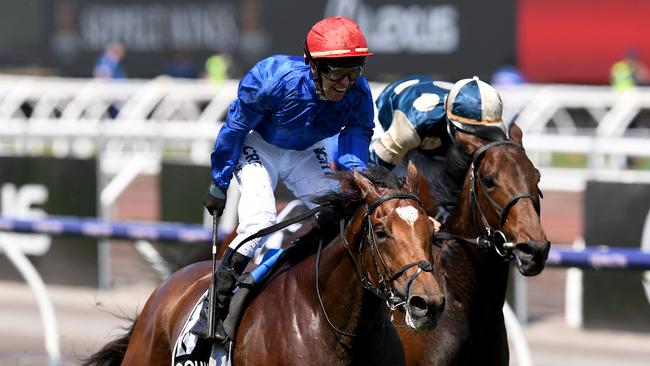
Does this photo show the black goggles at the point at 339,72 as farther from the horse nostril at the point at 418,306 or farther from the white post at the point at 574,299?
the white post at the point at 574,299

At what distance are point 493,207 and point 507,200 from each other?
0.33 ft

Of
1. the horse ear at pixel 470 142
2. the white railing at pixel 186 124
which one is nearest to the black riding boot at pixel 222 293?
the horse ear at pixel 470 142

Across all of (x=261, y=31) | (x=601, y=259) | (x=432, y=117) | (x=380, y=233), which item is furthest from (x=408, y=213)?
(x=261, y=31)

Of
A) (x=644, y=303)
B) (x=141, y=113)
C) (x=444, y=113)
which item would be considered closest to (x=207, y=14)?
(x=141, y=113)

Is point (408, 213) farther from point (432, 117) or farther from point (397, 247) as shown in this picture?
point (432, 117)

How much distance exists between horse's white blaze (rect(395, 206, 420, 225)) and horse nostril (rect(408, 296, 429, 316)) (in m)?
0.27

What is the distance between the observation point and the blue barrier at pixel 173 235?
6227mm

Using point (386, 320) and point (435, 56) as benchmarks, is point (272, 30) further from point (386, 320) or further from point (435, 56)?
point (386, 320)

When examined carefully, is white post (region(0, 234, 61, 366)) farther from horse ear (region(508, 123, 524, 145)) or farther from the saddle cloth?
horse ear (region(508, 123, 524, 145))

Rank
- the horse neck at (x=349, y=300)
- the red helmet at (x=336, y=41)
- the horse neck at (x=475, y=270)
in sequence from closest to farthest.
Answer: the horse neck at (x=349, y=300) < the red helmet at (x=336, y=41) < the horse neck at (x=475, y=270)

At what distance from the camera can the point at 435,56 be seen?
20.3m

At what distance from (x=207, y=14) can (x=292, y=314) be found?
61.8 feet

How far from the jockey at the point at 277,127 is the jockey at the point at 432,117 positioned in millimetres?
541

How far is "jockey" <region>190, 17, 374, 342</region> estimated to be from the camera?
432 centimetres
